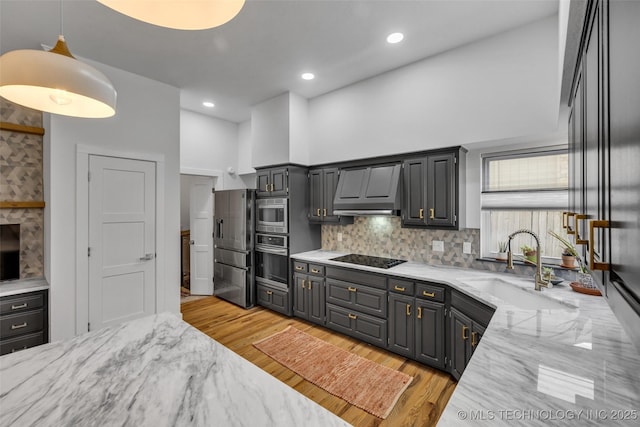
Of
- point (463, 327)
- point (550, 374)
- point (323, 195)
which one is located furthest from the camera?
point (323, 195)

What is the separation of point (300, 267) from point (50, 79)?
124 inches

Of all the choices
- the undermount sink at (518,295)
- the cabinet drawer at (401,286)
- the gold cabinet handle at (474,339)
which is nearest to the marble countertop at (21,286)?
the cabinet drawer at (401,286)

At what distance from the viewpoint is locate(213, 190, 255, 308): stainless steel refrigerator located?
440cm

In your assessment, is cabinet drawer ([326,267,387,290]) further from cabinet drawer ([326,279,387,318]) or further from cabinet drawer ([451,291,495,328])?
cabinet drawer ([451,291,495,328])

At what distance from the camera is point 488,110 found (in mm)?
2703

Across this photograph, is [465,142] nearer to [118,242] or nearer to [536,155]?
[536,155]

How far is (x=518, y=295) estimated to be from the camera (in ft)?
7.91

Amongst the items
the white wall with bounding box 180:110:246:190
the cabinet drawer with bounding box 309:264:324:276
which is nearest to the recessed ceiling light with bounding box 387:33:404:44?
the cabinet drawer with bounding box 309:264:324:276

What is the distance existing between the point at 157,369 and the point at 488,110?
3.22 m

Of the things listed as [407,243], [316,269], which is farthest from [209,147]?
[407,243]

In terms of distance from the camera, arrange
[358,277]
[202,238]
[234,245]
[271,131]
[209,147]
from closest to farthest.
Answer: [358,277]
[271,131]
[234,245]
[209,147]
[202,238]

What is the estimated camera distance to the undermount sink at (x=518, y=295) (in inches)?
80.9

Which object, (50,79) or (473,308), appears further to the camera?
(473,308)

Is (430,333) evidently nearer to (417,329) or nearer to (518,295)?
(417,329)
